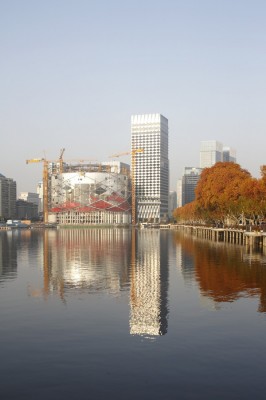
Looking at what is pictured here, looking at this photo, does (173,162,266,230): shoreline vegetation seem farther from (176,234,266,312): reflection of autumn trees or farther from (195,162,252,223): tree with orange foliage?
(176,234,266,312): reflection of autumn trees

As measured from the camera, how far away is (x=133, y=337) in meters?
28.9

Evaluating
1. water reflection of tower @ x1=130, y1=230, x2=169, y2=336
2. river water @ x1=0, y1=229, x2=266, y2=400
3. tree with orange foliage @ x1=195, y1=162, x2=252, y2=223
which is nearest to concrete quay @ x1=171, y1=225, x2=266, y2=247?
tree with orange foliage @ x1=195, y1=162, x2=252, y2=223

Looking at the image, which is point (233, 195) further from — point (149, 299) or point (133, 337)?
point (133, 337)

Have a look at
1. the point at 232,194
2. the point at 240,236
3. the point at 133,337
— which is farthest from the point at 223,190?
the point at 133,337

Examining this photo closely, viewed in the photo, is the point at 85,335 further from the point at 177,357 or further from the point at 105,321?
the point at 177,357

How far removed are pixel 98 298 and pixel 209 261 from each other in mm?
34701

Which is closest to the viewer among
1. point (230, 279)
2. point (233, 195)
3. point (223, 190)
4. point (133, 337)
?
point (133, 337)

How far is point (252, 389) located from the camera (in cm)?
2128

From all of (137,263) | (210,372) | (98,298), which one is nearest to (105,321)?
(98,298)

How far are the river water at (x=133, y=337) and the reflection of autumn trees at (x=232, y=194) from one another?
58468mm

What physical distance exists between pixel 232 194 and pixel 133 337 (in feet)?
344

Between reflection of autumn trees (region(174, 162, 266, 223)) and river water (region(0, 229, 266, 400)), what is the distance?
192 ft

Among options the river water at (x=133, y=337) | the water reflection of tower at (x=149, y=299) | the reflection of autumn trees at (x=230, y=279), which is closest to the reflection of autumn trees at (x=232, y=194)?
the reflection of autumn trees at (x=230, y=279)

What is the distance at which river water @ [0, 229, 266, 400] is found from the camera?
21.8 m
